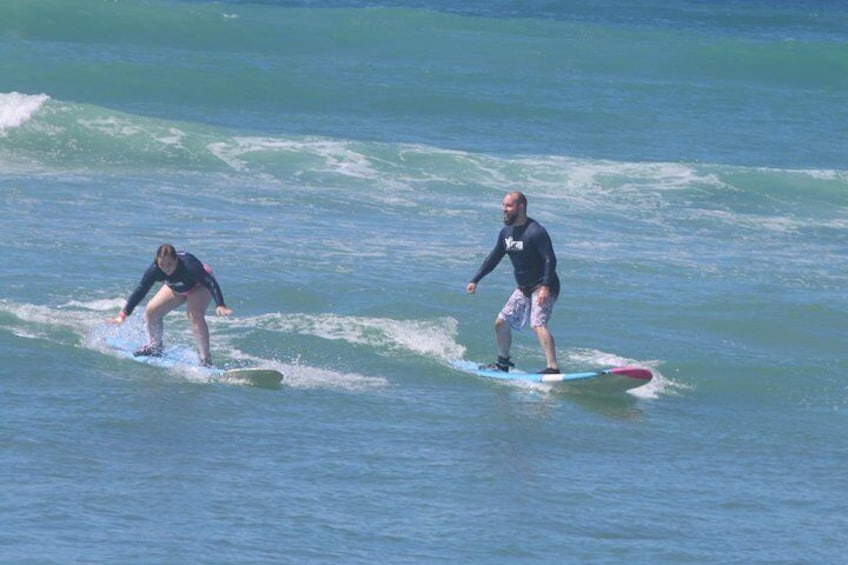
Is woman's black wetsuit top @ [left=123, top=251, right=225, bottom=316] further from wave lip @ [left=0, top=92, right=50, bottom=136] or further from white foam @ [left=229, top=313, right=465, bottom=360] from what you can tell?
wave lip @ [left=0, top=92, right=50, bottom=136]

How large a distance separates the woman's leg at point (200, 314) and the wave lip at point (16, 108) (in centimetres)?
1352

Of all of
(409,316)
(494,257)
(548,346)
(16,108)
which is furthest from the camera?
(16,108)

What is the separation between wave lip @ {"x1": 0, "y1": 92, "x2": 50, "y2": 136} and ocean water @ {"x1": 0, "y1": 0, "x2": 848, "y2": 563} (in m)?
0.08

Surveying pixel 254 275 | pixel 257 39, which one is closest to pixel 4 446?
pixel 254 275

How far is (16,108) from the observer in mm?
27734

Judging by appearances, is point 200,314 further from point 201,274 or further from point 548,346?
point 548,346

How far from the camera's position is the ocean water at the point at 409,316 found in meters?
10.2

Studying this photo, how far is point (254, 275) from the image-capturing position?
1714 centimetres

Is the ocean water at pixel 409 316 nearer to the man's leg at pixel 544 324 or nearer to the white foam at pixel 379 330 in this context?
the white foam at pixel 379 330

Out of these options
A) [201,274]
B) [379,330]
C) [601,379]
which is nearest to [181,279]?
[201,274]

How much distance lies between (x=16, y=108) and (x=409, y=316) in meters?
14.0

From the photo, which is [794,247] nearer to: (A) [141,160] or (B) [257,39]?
(A) [141,160]

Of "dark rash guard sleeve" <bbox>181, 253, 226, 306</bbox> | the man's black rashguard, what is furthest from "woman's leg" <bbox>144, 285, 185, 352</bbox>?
the man's black rashguard

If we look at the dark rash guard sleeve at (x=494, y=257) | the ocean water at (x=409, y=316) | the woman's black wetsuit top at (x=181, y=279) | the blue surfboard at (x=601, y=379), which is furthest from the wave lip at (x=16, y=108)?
the blue surfboard at (x=601, y=379)
